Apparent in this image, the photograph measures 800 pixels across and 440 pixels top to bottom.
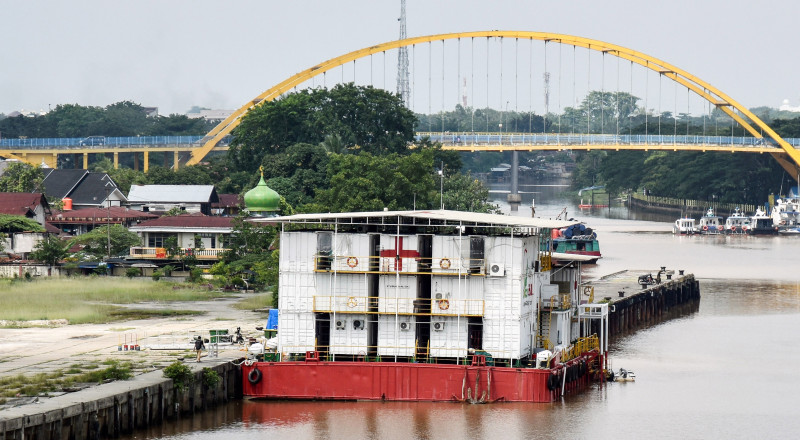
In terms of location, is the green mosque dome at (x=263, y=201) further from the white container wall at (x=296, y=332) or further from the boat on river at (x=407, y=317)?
the white container wall at (x=296, y=332)

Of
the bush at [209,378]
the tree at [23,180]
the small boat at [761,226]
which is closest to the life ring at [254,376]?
the bush at [209,378]

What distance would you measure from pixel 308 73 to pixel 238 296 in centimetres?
8233

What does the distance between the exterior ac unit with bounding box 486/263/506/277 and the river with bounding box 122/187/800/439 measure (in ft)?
14.4

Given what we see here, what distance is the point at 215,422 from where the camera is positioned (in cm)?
4769

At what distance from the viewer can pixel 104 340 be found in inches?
2288

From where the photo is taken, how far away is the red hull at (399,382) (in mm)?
49188

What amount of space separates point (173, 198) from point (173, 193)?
1095mm

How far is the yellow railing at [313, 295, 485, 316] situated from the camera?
50.2 metres

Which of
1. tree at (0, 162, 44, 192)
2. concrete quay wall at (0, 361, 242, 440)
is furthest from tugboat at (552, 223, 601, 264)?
concrete quay wall at (0, 361, 242, 440)

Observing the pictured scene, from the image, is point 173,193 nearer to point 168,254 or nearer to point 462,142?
point 168,254

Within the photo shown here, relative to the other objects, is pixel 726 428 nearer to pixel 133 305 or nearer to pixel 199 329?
pixel 199 329

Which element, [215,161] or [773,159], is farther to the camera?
[773,159]

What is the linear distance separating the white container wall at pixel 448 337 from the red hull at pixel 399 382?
95 centimetres

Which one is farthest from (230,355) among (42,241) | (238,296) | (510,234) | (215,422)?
(42,241)
